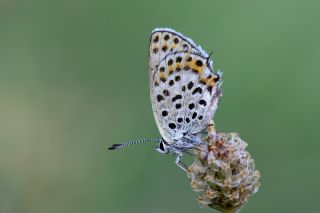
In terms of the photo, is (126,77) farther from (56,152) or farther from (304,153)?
(304,153)

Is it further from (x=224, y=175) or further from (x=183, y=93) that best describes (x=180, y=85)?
(x=224, y=175)

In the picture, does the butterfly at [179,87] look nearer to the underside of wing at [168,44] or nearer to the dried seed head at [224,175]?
the underside of wing at [168,44]

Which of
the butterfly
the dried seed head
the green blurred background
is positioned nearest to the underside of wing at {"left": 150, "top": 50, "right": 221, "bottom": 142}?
the butterfly

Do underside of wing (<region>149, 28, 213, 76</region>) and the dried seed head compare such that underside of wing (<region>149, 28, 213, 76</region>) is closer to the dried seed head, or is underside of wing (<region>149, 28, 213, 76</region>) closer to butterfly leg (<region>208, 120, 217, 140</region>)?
butterfly leg (<region>208, 120, 217, 140</region>)

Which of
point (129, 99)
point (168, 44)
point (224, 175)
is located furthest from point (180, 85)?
point (129, 99)

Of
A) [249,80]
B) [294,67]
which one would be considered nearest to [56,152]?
[249,80]
